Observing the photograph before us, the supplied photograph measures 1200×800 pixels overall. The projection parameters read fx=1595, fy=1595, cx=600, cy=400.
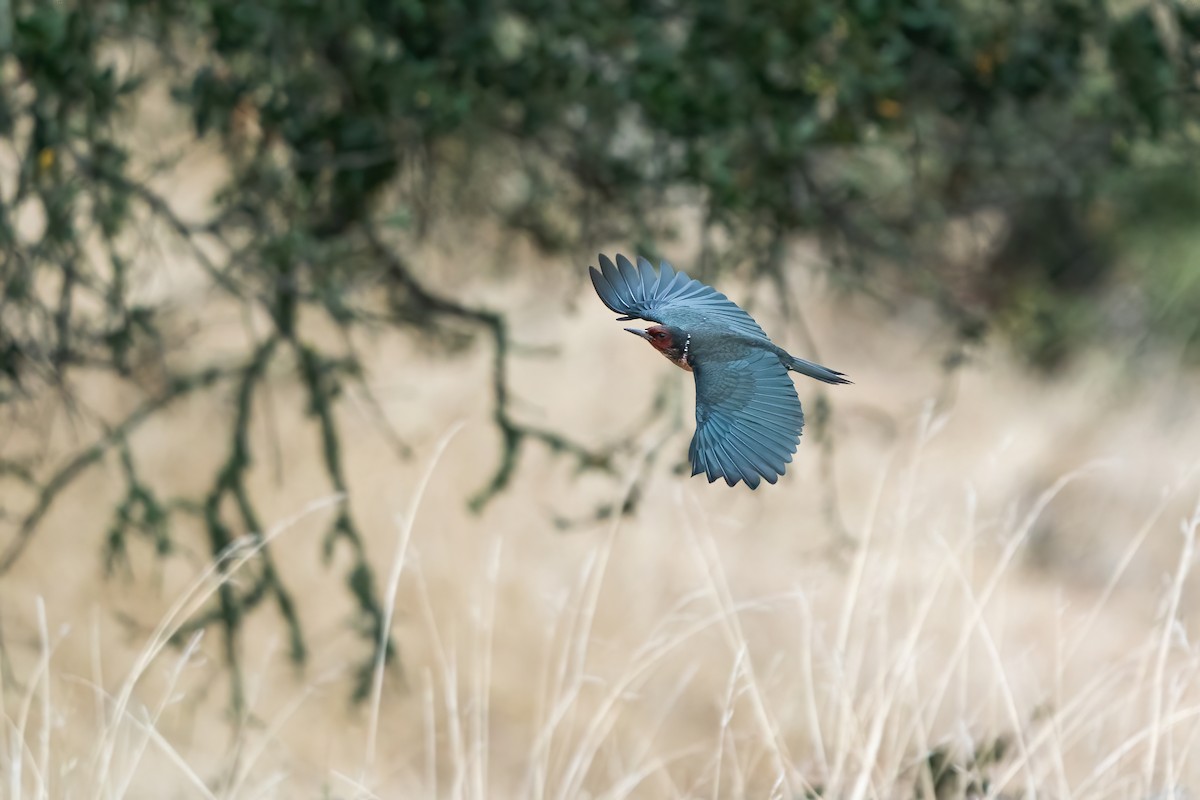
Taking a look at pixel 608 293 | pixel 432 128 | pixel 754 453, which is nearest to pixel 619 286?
pixel 608 293

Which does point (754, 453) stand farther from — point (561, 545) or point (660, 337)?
point (561, 545)

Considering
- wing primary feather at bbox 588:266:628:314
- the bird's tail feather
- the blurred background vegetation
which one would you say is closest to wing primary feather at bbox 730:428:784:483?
the bird's tail feather

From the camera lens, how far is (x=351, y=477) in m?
4.89

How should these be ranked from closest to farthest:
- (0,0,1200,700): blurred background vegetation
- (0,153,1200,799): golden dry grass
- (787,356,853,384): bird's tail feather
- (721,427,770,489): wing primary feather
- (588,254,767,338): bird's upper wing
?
(721,427,770,489): wing primary feather, (787,356,853,384): bird's tail feather, (588,254,767,338): bird's upper wing, (0,0,1200,700): blurred background vegetation, (0,153,1200,799): golden dry grass

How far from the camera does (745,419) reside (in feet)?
4.06

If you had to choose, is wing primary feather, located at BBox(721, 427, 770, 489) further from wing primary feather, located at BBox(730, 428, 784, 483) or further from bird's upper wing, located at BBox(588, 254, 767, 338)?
bird's upper wing, located at BBox(588, 254, 767, 338)

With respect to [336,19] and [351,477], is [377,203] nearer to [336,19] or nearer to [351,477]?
[336,19]

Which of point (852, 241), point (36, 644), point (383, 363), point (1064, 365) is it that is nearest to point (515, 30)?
point (383, 363)

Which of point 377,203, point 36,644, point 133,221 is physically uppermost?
point 377,203

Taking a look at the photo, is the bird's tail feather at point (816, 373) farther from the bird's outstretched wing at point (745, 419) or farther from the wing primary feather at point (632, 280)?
the wing primary feather at point (632, 280)

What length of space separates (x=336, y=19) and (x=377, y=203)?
2.40 feet

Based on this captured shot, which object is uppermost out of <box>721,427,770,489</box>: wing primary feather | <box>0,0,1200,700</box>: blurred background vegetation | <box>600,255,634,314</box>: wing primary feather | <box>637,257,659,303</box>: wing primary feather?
<box>0,0,1200,700</box>: blurred background vegetation

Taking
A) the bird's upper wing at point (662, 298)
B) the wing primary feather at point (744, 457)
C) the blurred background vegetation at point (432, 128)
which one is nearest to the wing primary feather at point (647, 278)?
the bird's upper wing at point (662, 298)

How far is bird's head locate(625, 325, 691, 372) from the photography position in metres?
1.36
